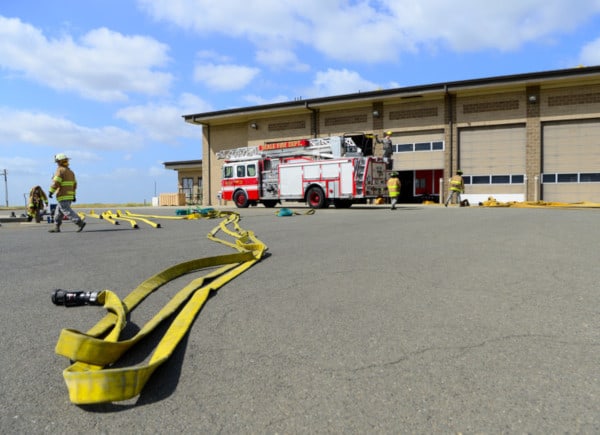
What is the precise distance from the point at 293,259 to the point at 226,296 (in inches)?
76.1

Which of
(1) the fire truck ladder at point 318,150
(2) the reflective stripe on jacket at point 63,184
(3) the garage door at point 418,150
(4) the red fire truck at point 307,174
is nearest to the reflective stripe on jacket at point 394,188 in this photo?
(4) the red fire truck at point 307,174

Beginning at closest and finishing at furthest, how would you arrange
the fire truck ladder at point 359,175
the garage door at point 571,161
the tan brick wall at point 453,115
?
the fire truck ladder at point 359,175 → the garage door at point 571,161 → the tan brick wall at point 453,115

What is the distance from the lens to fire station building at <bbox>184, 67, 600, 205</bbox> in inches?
940

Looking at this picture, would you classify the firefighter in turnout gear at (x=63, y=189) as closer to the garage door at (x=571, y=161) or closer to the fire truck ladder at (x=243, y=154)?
the fire truck ladder at (x=243, y=154)

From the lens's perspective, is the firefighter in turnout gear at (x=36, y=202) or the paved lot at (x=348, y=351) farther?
the firefighter in turnout gear at (x=36, y=202)

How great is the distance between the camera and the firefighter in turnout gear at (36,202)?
571 inches

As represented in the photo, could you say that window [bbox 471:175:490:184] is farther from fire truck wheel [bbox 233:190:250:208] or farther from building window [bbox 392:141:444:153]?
fire truck wheel [bbox 233:190:250:208]

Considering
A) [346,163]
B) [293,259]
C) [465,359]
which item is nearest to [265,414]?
[465,359]

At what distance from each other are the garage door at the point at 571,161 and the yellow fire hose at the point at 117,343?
24.5m

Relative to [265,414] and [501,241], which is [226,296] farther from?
[501,241]

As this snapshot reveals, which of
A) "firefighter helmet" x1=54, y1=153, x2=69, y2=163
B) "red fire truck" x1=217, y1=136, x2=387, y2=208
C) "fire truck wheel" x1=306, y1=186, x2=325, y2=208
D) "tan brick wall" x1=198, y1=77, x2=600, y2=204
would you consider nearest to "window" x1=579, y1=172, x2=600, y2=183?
"tan brick wall" x1=198, y1=77, x2=600, y2=204

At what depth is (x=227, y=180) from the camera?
23.8 m

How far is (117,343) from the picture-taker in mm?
2400

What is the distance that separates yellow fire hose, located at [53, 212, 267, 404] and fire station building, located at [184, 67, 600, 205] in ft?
59.3
